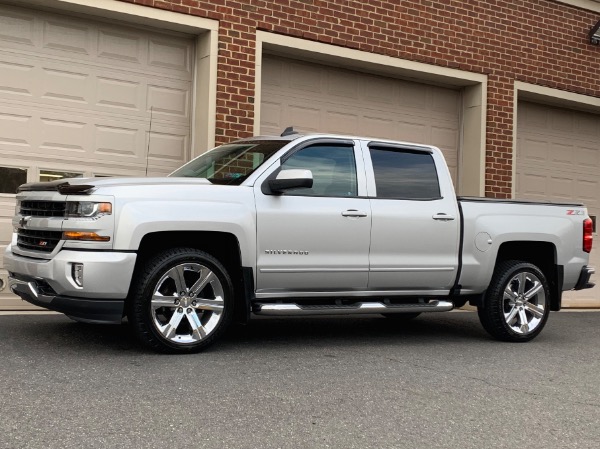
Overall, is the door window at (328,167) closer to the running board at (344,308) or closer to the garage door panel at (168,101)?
the running board at (344,308)

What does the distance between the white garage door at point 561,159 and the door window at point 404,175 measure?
6264 mm

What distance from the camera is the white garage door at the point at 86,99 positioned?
9.51m

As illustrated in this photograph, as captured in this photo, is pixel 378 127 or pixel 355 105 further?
pixel 378 127

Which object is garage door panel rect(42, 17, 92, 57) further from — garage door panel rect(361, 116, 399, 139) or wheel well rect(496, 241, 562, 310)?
wheel well rect(496, 241, 562, 310)

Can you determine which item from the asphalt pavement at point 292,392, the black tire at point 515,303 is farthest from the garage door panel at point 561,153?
the asphalt pavement at point 292,392

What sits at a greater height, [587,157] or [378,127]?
[378,127]

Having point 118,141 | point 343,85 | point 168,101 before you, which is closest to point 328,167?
point 118,141

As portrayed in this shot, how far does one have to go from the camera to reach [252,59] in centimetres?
1072

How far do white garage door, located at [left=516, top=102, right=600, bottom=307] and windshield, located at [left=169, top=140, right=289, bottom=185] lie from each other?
741 cm

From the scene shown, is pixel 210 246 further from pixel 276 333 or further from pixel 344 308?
pixel 276 333

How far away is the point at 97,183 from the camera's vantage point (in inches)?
247

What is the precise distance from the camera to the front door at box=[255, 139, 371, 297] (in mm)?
6844

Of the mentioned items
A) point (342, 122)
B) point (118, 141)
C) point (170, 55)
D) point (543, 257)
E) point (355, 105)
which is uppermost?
point (170, 55)

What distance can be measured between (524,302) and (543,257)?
2.24ft
